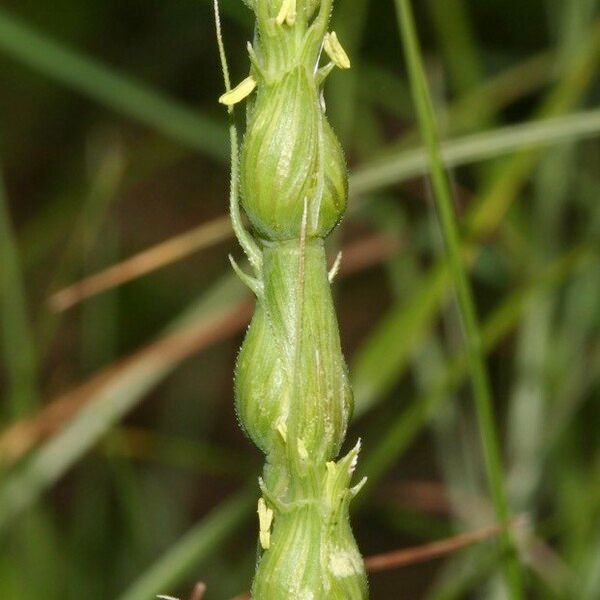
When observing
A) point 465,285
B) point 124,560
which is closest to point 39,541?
point 124,560

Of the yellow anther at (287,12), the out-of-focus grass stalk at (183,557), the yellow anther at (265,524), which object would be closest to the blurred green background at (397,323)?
the out-of-focus grass stalk at (183,557)

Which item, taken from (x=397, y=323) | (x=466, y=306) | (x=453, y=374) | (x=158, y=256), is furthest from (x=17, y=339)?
(x=466, y=306)

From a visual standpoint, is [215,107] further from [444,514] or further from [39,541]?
[39,541]

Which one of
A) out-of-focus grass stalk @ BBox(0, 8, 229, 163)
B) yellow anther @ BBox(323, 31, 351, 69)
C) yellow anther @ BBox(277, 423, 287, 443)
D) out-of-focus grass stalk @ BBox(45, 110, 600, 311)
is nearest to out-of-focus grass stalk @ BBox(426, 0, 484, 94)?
out-of-focus grass stalk @ BBox(0, 8, 229, 163)

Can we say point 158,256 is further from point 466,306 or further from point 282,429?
point 282,429

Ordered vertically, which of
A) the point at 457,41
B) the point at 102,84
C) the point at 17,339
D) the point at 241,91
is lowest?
the point at 241,91

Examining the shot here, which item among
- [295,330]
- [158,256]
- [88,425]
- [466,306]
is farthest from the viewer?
[88,425]
